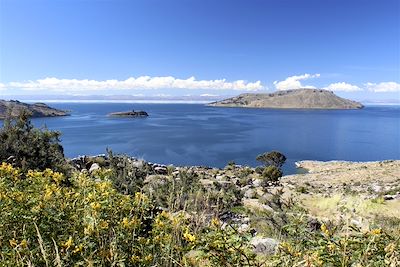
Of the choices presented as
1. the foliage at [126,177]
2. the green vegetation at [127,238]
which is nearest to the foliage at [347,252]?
the green vegetation at [127,238]

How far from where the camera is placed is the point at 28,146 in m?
12.4

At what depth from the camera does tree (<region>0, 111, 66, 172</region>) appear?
38.1ft

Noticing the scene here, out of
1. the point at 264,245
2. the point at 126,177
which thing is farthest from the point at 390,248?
the point at 126,177

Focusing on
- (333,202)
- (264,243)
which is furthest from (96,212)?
(333,202)

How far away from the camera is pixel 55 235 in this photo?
2699 millimetres

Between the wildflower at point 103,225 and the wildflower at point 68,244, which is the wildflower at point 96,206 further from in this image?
the wildflower at point 68,244

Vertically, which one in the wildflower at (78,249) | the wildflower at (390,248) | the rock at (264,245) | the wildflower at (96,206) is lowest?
the rock at (264,245)

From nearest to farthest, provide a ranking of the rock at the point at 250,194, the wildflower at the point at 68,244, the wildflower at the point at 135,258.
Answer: the wildflower at the point at 68,244 → the wildflower at the point at 135,258 → the rock at the point at 250,194

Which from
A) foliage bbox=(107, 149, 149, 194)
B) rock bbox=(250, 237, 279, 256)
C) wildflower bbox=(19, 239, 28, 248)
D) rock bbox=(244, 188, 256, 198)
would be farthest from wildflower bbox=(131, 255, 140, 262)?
rock bbox=(244, 188, 256, 198)

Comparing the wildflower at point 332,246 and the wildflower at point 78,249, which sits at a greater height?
the wildflower at point 332,246

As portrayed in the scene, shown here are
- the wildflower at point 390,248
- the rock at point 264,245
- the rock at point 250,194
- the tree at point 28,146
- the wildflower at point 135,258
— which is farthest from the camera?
the rock at point 250,194

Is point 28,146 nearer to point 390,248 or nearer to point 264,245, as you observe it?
point 264,245

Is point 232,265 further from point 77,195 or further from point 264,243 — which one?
point 264,243

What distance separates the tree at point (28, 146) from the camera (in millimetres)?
11617
